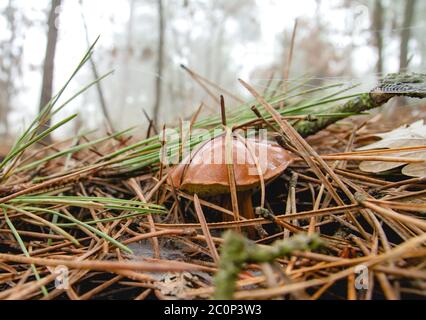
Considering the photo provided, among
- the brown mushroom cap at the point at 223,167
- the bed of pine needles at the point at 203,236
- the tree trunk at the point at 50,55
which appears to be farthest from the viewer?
the tree trunk at the point at 50,55

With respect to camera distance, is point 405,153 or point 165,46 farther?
point 165,46

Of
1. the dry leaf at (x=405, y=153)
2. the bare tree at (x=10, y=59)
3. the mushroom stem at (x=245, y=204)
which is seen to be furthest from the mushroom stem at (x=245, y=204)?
the bare tree at (x=10, y=59)

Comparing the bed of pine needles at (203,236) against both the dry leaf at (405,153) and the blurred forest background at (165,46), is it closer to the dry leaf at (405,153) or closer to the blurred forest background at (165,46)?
the dry leaf at (405,153)

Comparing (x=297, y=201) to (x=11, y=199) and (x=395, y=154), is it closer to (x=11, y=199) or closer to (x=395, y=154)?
(x=395, y=154)

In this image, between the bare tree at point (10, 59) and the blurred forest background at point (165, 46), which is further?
the bare tree at point (10, 59)

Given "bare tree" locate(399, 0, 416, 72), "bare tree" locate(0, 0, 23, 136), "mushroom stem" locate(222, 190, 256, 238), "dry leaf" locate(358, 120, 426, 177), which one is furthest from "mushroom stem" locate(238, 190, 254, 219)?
"bare tree" locate(399, 0, 416, 72)

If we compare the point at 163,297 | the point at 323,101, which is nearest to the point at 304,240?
the point at 163,297

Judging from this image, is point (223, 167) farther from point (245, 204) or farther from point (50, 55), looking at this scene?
point (50, 55)

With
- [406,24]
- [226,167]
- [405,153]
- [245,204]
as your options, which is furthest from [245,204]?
[406,24]
